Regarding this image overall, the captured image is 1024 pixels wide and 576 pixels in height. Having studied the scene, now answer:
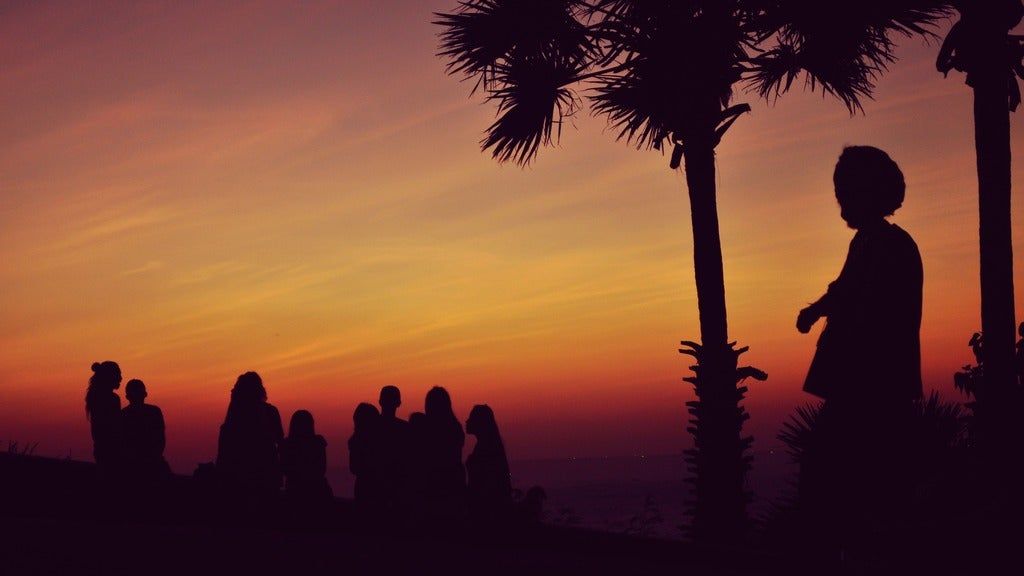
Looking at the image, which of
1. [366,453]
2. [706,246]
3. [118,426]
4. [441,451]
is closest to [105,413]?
[118,426]

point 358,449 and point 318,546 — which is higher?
point 358,449

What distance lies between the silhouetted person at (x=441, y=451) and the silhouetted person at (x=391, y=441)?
14.9 inches

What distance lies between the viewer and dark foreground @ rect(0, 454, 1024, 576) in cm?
407

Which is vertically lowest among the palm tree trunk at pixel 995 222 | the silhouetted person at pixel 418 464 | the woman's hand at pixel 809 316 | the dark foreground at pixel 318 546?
the dark foreground at pixel 318 546

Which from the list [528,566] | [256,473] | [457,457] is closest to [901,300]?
[528,566]

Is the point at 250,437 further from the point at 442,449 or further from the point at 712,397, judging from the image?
the point at 712,397

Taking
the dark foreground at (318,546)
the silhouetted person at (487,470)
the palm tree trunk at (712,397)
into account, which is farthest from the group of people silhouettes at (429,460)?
the palm tree trunk at (712,397)

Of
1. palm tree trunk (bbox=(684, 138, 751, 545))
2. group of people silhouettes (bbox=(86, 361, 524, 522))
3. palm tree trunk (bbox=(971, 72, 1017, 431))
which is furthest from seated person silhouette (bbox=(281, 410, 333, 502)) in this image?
palm tree trunk (bbox=(971, 72, 1017, 431))

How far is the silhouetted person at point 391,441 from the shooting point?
945 cm

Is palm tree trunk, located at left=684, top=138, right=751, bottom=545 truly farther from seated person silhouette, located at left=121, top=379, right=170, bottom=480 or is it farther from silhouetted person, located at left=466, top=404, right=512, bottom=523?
seated person silhouette, located at left=121, top=379, right=170, bottom=480

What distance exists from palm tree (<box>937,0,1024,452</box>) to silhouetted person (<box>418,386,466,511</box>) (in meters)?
5.68

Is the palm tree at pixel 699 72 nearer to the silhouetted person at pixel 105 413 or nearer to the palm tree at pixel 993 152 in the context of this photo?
the palm tree at pixel 993 152

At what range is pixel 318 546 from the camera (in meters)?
5.17

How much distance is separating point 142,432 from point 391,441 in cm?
211
